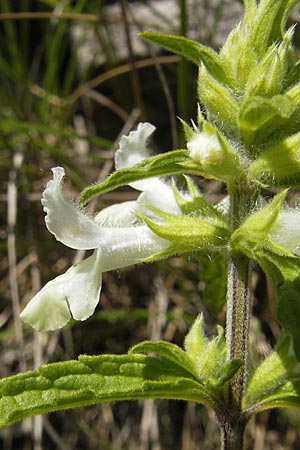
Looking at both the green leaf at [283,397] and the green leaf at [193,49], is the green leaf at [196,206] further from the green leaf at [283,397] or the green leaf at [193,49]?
the green leaf at [283,397]

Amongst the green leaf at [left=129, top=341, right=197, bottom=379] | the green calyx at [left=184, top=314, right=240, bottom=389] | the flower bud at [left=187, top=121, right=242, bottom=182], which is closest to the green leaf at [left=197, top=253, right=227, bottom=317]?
the green calyx at [left=184, top=314, right=240, bottom=389]

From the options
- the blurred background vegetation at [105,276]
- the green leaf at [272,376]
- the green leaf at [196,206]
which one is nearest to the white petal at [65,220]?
the green leaf at [196,206]

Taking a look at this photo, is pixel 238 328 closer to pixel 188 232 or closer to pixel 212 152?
pixel 188 232

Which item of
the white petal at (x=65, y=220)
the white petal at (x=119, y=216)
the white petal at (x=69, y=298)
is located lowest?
the white petal at (x=69, y=298)

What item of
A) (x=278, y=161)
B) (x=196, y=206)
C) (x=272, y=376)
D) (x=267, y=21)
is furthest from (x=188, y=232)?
(x=267, y=21)

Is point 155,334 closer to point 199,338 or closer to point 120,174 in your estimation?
point 199,338

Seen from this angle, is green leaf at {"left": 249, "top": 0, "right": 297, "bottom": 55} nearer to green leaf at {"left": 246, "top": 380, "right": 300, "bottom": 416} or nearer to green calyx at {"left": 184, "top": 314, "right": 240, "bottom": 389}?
green calyx at {"left": 184, "top": 314, "right": 240, "bottom": 389}

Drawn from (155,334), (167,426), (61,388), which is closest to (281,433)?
(167,426)
